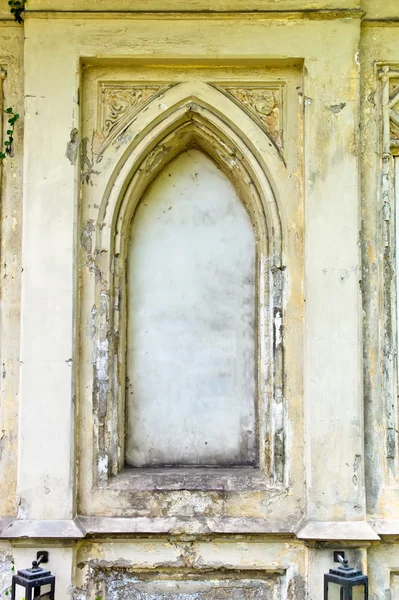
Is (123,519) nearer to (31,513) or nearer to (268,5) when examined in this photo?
(31,513)

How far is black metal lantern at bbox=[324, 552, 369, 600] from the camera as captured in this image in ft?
10.4

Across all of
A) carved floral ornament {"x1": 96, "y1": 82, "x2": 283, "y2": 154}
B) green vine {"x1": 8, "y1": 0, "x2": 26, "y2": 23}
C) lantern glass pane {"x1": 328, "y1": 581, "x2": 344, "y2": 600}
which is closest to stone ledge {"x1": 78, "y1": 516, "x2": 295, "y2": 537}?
lantern glass pane {"x1": 328, "y1": 581, "x2": 344, "y2": 600}

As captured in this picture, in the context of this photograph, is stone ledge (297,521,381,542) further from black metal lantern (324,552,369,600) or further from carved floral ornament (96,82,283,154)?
carved floral ornament (96,82,283,154)

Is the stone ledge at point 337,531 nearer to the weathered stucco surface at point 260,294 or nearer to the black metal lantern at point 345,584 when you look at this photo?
the weathered stucco surface at point 260,294

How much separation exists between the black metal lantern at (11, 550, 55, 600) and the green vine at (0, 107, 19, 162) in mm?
2384

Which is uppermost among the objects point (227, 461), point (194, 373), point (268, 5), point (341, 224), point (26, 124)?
point (268, 5)

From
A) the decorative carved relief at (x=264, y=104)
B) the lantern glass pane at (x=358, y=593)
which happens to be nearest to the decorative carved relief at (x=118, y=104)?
the decorative carved relief at (x=264, y=104)

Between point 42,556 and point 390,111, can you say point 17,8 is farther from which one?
point 42,556

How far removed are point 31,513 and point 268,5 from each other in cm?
329

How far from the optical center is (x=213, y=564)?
3562 mm

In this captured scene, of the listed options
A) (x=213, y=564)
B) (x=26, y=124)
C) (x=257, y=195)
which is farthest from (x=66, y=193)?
(x=213, y=564)

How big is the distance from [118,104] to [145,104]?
168 millimetres

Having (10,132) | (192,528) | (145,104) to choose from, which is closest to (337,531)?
(192,528)

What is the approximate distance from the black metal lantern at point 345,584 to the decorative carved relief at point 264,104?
244cm
